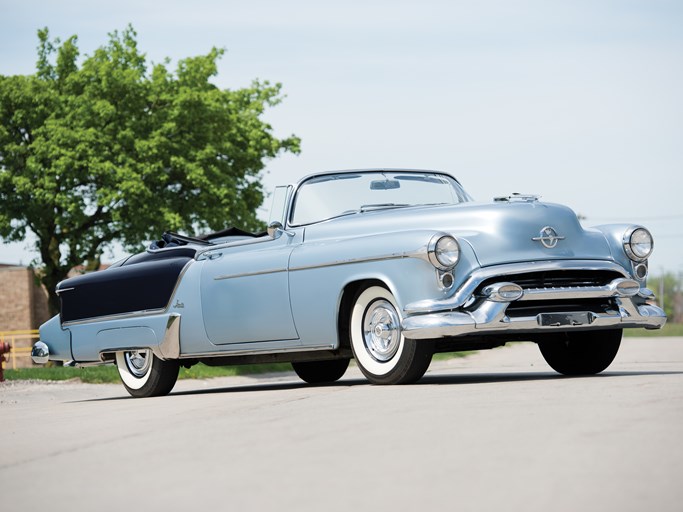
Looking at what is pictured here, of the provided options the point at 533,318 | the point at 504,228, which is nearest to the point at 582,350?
the point at 533,318

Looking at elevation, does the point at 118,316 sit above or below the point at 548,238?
below

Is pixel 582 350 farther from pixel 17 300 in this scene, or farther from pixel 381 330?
pixel 17 300

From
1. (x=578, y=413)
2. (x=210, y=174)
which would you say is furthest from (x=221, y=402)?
(x=210, y=174)

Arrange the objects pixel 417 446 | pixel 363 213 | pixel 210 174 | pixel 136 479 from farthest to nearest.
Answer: pixel 210 174 < pixel 363 213 < pixel 417 446 < pixel 136 479

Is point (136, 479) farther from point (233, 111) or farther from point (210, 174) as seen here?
point (233, 111)

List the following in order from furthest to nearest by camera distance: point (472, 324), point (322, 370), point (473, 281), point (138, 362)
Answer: point (322, 370)
point (138, 362)
point (473, 281)
point (472, 324)

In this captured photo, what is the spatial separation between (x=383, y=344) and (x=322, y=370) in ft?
10.6

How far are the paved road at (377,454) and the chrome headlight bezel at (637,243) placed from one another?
55.7 inches

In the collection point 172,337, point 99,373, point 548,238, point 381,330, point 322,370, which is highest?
point 548,238

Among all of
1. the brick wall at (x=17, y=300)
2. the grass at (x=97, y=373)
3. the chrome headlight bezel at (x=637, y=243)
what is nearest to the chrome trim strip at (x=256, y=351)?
the chrome headlight bezel at (x=637, y=243)

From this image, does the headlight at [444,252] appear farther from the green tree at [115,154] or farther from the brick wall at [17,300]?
the brick wall at [17,300]

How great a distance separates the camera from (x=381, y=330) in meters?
8.52

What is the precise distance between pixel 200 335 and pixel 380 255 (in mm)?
2442

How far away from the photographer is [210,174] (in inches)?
1345
